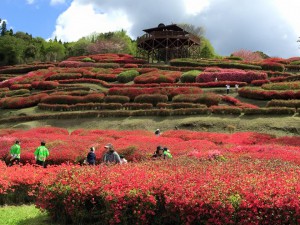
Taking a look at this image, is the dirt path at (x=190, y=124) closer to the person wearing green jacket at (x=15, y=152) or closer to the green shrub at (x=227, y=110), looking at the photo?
the green shrub at (x=227, y=110)

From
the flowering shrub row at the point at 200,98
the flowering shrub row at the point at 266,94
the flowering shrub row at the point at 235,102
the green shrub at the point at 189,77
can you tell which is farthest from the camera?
the green shrub at the point at 189,77

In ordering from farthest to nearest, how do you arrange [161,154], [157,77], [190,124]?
[157,77] → [190,124] → [161,154]

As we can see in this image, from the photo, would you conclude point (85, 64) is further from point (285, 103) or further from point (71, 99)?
Answer: point (285, 103)

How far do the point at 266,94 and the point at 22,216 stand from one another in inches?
1248

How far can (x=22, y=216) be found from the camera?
448 inches

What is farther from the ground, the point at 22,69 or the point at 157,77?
the point at 22,69

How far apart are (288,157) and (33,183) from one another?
1007cm

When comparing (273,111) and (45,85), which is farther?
(45,85)

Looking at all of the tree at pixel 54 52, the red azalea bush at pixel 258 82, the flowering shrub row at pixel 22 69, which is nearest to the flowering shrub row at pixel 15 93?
the flowering shrub row at pixel 22 69

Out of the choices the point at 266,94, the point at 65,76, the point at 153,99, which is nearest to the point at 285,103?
the point at 266,94

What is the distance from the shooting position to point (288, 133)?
2934 centimetres

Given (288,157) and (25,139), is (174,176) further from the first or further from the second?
(25,139)

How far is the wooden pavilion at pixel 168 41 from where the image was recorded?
6462cm

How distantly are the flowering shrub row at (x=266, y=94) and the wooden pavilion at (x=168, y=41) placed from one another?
85.5 feet
